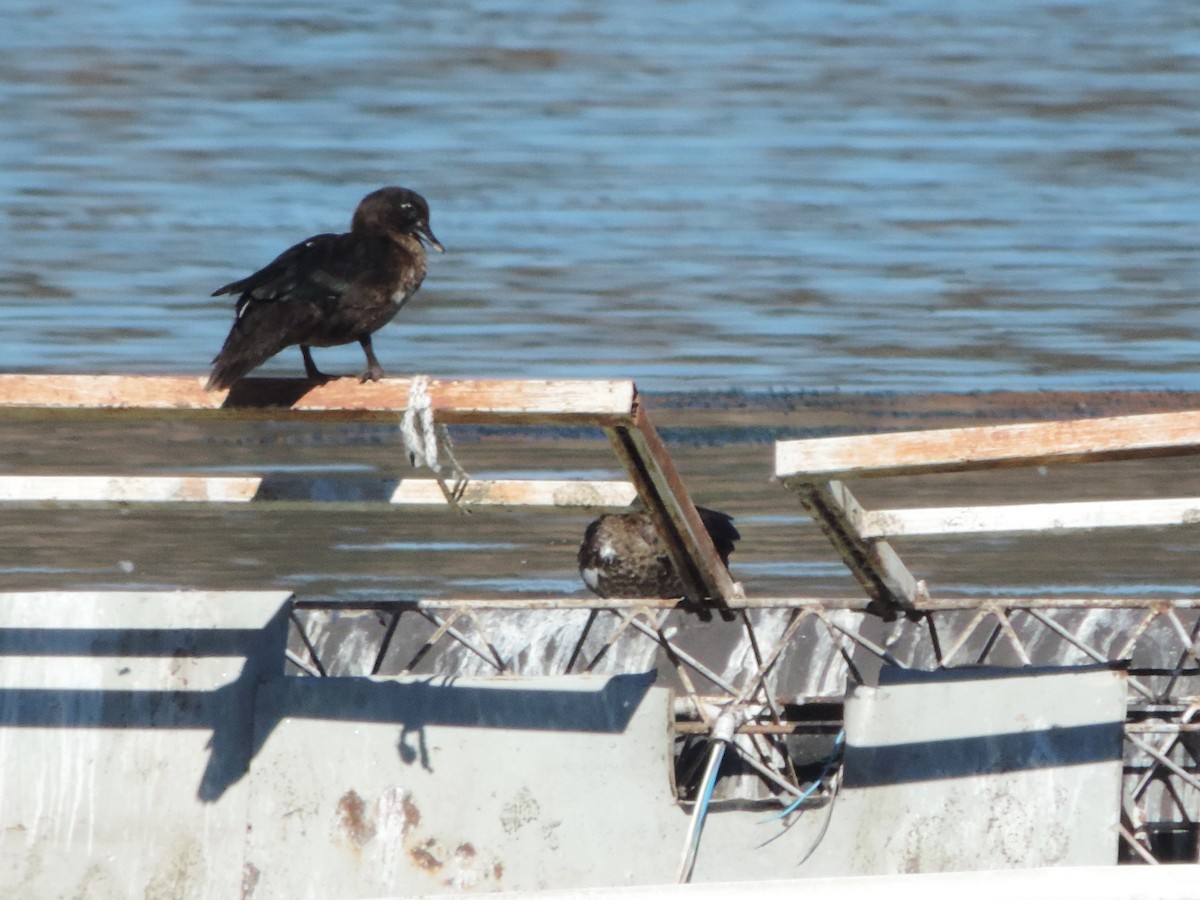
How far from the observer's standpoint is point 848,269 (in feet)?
47.9

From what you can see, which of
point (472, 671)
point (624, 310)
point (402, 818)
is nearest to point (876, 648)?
point (402, 818)

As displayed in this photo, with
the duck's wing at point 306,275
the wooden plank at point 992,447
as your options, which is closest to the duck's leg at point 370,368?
the duck's wing at point 306,275

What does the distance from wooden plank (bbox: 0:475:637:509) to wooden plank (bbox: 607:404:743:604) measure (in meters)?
0.20

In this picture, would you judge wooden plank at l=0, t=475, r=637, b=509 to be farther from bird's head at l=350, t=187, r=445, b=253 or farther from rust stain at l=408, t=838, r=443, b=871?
rust stain at l=408, t=838, r=443, b=871

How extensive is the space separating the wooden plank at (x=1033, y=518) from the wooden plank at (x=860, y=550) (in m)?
0.08

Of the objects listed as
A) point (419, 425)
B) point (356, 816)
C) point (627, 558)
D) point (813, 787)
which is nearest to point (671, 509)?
point (419, 425)

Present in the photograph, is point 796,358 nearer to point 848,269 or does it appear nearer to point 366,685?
point 848,269

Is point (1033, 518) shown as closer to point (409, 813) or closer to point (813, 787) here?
point (813, 787)

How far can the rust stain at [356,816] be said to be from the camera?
7.87 meters

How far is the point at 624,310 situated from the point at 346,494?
26.4 feet

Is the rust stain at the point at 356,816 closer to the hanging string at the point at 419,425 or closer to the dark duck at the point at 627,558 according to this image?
the hanging string at the point at 419,425

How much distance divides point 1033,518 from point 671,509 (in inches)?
49.4

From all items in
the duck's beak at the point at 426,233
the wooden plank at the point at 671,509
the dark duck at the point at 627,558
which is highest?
the dark duck at the point at 627,558

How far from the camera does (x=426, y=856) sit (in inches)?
309
